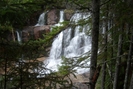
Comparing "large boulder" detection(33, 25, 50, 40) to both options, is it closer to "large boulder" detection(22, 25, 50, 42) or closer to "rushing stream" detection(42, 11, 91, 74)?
"large boulder" detection(22, 25, 50, 42)

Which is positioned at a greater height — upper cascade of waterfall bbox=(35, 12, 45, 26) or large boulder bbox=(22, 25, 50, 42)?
upper cascade of waterfall bbox=(35, 12, 45, 26)

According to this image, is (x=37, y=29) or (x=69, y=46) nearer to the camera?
(x=69, y=46)

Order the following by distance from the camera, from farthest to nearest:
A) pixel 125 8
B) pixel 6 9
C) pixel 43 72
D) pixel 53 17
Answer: pixel 53 17 → pixel 125 8 → pixel 43 72 → pixel 6 9

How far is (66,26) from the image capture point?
629cm

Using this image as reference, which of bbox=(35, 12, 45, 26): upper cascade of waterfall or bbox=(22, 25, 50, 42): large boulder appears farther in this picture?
bbox=(35, 12, 45, 26): upper cascade of waterfall

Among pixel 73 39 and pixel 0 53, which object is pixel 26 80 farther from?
pixel 73 39

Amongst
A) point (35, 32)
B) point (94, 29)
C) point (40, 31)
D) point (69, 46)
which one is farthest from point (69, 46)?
Answer: point (94, 29)

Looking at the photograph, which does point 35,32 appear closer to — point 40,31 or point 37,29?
point 37,29

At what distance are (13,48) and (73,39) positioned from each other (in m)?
15.8

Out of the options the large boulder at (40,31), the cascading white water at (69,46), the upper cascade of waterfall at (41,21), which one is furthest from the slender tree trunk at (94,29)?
the upper cascade of waterfall at (41,21)

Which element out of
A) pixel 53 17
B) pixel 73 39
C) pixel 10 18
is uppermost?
pixel 53 17

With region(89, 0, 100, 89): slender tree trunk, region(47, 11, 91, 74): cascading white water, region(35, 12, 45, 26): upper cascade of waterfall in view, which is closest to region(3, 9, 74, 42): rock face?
region(35, 12, 45, 26): upper cascade of waterfall

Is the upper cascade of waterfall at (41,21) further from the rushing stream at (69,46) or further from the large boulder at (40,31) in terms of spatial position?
Result: the rushing stream at (69,46)

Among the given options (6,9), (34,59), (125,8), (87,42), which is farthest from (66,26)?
(87,42)
